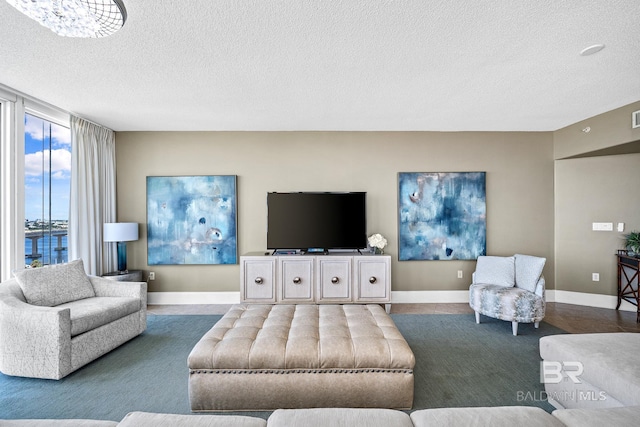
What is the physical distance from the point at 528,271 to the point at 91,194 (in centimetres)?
557

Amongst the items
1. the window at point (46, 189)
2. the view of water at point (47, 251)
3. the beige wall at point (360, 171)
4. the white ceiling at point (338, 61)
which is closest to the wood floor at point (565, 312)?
the beige wall at point (360, 171)

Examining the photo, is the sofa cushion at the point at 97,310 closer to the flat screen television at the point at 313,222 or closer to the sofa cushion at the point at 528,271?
the flat screen television at the point at 313,222

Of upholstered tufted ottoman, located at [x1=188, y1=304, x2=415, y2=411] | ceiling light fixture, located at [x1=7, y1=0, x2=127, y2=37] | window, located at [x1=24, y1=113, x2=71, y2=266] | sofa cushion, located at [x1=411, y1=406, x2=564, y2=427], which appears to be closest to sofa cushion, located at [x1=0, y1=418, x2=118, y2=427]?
upholstered tufted ottoman, located at [x1=188, y1=304, x2=415, y2=411]

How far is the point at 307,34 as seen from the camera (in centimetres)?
214

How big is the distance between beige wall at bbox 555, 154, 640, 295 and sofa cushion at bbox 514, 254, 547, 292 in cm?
133

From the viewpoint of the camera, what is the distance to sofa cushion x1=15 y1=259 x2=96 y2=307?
2766 mm

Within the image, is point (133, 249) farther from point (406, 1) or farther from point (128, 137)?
point (406, 1)

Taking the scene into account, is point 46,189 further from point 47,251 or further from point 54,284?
point 54,284

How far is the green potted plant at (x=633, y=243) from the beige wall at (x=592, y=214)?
0.19 m

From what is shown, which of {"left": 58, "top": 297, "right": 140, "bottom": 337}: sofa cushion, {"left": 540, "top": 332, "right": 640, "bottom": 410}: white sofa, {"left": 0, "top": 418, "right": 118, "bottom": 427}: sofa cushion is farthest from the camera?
{"left": 58, "top": 297, "right": 140, "bottom": 337}: sofa cushion

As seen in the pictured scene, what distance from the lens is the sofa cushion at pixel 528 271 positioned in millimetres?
3525

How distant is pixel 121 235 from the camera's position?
13.2 ft

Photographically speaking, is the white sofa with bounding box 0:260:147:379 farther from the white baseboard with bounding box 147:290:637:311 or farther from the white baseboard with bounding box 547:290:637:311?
the white baseboard with bounding box 547:290:637:311

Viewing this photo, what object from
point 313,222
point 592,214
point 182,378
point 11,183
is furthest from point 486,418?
A: point 592,214
